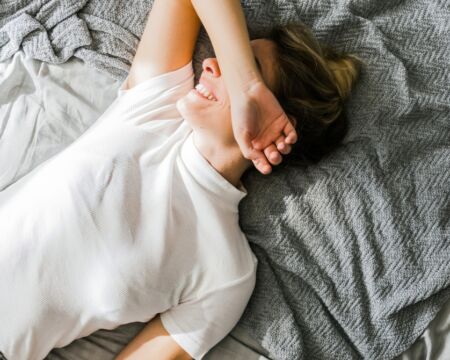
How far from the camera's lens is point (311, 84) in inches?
45.9

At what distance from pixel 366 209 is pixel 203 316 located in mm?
448

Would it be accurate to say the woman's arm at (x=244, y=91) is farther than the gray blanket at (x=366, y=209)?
No

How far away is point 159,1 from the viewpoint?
120cm

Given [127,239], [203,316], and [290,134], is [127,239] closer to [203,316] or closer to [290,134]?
[203,316]

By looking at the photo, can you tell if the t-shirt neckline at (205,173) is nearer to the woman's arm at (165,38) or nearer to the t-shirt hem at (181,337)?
the woman's arm at (165,38)

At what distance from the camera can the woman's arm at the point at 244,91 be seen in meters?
1.09

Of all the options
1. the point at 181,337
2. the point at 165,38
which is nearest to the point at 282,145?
the point at 165,38

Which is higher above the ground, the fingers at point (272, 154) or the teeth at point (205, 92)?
the teeth at point (205, 92)

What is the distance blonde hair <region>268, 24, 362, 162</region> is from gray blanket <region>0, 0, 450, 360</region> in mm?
63

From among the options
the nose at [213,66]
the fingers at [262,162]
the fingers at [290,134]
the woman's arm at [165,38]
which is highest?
the woman's arm at [165,38]

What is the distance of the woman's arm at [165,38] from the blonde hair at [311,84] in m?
0.20

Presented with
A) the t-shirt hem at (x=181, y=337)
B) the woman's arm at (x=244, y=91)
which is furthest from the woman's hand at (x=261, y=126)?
the t-shirt hem at (x=181, y=337)

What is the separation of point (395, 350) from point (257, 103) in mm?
653

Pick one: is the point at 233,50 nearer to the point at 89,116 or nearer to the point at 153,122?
the point at 153,122
